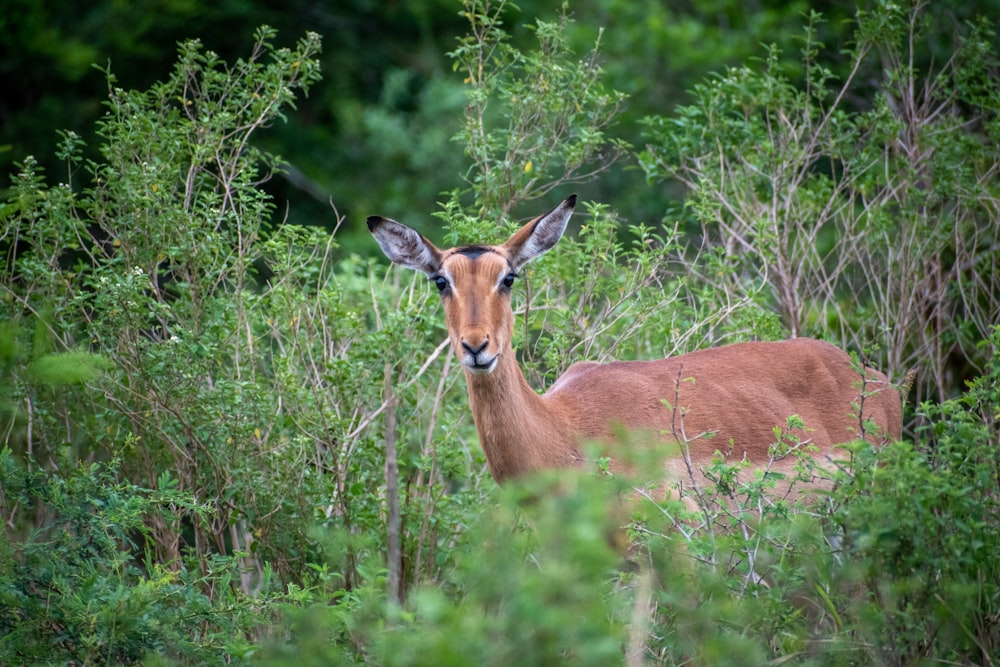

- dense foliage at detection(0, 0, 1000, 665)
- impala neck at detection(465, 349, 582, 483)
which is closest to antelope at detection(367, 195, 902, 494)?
impala neck at detection(465, 349, 582, 483)

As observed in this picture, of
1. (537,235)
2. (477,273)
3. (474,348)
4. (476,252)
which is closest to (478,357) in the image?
(474,348)

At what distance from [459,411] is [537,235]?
1.69m

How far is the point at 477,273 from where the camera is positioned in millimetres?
6316

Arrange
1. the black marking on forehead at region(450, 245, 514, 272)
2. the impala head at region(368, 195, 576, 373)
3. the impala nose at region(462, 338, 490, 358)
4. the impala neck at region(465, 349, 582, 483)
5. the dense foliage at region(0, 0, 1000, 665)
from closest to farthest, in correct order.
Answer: the dense foliage at region(0, 0, 1000, 665) → the impala nose at region(462, 338, 490, 358) → the impala head at region(368, 195, 576, 373) → the impala neck at region(465, 349, 582, 483) → the black marking on forehead at region(450, 245, 514, 272)

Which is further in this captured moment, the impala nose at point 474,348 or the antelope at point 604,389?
the antelope at point 604,389

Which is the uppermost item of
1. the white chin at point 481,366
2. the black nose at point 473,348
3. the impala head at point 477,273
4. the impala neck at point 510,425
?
the impala head at point 477,273

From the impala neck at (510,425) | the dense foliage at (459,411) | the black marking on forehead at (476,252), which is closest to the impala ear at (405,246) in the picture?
the black marking on forehead at (476,252)

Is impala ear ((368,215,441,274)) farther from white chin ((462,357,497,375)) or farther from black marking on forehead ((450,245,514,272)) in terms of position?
white chin ((462,357,497,375))

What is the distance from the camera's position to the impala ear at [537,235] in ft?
21.7

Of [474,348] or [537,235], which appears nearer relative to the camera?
[474,348]

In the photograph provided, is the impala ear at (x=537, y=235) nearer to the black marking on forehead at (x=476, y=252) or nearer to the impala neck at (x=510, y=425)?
the black marking on forehead at (x=476, y=252)

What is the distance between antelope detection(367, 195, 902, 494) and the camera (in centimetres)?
615

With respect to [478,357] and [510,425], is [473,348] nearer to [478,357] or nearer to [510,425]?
[478,357]

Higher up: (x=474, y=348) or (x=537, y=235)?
(x=537, y=235)
